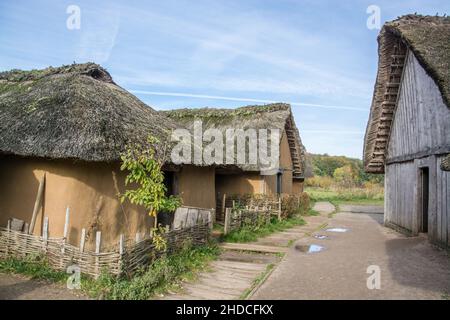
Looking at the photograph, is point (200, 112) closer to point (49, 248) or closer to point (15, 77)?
point (15, 77)

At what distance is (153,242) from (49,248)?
191 cm

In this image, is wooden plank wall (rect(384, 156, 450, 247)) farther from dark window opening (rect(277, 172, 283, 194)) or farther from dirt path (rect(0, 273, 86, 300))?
dirt path (rect(0, 273, 86, 300))

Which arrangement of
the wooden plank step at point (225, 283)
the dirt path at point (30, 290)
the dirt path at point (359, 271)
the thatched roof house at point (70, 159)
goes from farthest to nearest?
the thatched roof house at point (70, 159), the wooden plank step at point (225, 283), the dirt path at point (359, 271), the dirt path at point (30, 290)

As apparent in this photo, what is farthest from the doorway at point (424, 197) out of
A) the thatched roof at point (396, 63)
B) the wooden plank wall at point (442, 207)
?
the thatched roof at point (396, 63)

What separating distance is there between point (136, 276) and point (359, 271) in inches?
Result: 166

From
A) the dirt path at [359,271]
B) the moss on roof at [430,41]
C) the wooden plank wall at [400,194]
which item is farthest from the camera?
the wooden plank wall at [400,194]

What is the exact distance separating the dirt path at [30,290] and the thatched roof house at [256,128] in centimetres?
943

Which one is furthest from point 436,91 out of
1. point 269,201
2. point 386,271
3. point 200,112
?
point 200,112

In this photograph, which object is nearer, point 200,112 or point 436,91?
point 436,91

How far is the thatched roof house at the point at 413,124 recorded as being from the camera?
9.62 m

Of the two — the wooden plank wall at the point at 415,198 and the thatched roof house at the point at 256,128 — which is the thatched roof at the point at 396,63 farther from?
the thatched roof house at the point at 256,128

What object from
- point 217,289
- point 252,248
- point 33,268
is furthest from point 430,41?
point 33,268

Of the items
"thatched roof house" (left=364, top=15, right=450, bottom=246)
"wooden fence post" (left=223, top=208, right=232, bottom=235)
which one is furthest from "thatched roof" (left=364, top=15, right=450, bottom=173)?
"wooden fence post" (left=223, top=208, right=232, bottom=235)
